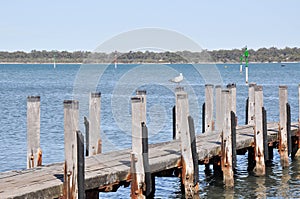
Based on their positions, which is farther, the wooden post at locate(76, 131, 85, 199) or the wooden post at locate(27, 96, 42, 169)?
the wooden post at locate(27, 96, 42, 169)

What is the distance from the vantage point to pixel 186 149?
13766 millimetres

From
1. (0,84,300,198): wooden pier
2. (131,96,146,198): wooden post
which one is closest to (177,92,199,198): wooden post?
(0,84,300,198): wooden pier

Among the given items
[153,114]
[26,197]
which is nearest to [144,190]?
[26,197]

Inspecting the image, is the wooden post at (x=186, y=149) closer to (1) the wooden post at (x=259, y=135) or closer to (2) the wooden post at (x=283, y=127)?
(1) the wooden post at (x=259, y=135)

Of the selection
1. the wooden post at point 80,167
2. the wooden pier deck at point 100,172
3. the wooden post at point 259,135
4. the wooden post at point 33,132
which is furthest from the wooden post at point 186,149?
the wooden post at point 80,167

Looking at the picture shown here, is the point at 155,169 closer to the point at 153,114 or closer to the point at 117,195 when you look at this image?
the point at 117,195

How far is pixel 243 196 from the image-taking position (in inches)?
612

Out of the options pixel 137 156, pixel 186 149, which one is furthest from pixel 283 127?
pixel 137 156

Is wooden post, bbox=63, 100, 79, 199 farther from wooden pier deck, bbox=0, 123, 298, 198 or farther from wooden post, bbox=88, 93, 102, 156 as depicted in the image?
wooden post, bbox=88, 93, 102, 156

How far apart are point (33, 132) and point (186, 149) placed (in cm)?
304

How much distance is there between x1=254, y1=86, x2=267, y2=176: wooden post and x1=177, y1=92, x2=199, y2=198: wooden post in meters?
2.93

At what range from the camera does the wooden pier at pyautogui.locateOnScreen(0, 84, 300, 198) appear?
11.0 metres

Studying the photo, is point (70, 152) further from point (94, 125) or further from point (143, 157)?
point (94, 125)

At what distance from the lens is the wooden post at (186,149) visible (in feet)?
45.0
